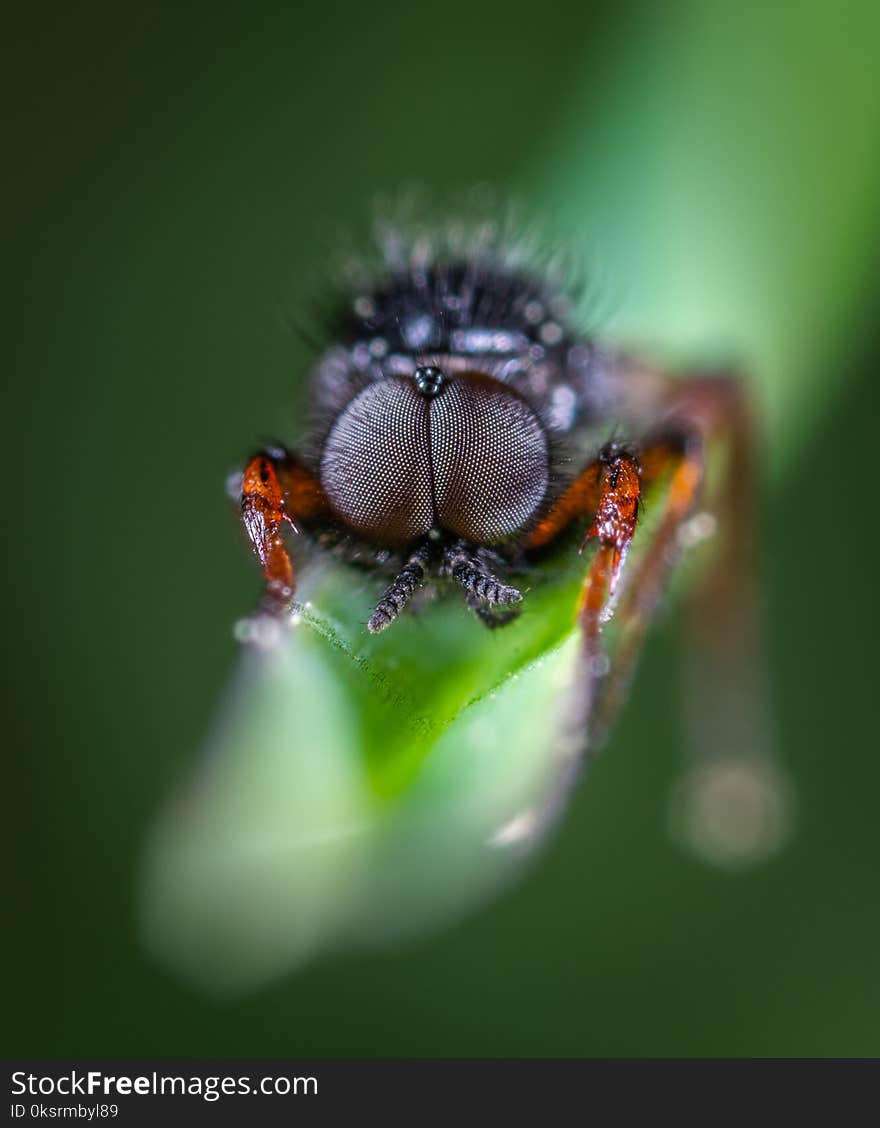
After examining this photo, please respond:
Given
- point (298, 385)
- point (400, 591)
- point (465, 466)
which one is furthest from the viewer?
point (298, 385)

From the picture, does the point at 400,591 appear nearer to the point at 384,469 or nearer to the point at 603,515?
the point at 384,469

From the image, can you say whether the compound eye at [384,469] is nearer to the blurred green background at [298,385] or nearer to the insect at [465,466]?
the insect at [465,466]

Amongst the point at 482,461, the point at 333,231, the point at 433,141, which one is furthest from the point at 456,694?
the point at 433,141

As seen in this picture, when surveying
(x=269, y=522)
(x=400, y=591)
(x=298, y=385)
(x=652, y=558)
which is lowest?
(x=400, y=591)

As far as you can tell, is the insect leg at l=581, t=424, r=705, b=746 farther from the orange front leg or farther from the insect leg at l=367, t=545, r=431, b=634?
the insect leg at l=367, t=545, r=431, b=634

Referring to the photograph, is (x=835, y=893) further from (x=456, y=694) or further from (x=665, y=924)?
(x=456, y=694)

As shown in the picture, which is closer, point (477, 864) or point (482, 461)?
point (482, 461)

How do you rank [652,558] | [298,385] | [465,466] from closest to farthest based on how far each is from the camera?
[465,466], [652,558], [298,385]

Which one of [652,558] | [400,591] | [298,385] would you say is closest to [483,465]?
[400,591]
